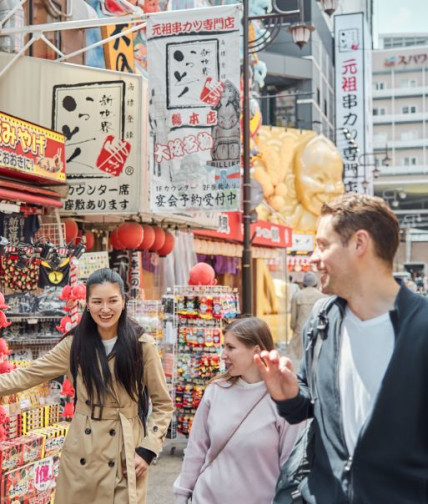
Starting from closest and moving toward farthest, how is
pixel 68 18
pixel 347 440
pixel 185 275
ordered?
pixel 347 440 < pixel 68 18 < pixel 185 275

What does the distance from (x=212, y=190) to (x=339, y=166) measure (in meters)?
20.8

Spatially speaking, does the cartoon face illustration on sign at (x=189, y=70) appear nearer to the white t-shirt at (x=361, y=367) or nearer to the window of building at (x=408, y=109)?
the white t-shirt at (x=361, y=367)

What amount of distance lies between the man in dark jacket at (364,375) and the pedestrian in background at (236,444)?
92 centimetres

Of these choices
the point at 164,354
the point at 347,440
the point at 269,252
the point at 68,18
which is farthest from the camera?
the point at 269,252

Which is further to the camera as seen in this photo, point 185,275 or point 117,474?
point 185,275

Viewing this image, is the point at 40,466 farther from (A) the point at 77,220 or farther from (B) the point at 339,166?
(B) the point at 339,166

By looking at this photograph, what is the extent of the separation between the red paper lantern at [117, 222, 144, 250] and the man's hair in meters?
8.63

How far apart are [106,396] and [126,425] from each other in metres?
0.19

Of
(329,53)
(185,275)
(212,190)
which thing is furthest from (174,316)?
(329,53)

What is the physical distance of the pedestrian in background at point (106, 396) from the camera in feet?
12.3

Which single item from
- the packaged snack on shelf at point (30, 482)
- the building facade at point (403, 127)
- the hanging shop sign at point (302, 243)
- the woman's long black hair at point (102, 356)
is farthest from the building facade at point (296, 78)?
the woman's long black hair at point (102, 356)

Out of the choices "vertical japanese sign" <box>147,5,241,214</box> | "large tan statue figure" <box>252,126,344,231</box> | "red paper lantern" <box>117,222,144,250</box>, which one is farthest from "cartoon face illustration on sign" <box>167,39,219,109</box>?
"large tan statue figure" <box>252,126,344,231</box>

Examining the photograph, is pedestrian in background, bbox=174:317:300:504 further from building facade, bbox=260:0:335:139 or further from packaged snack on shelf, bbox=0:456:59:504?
building facade, bbox=260:0:335:139

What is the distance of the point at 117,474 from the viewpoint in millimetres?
3760
